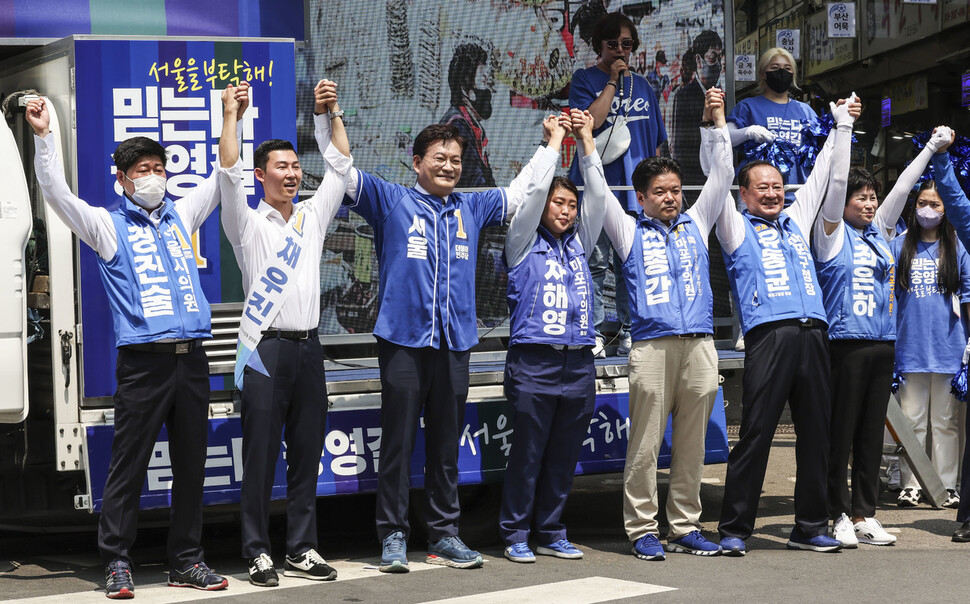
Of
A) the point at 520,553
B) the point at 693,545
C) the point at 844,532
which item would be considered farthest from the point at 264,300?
the point at 844,532

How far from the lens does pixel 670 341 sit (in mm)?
6223

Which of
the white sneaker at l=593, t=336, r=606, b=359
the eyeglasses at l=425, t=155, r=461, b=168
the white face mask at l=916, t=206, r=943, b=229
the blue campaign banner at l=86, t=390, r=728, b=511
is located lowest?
the blue campaign banner at l=86, t=390, r=728, b=511

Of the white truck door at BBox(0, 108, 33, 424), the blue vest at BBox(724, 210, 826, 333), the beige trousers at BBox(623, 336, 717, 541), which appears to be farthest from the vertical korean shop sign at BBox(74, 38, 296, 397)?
the blue vest at BBox(724, 210, 826, 333)

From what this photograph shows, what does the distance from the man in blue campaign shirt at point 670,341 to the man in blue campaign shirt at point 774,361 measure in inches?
6.5

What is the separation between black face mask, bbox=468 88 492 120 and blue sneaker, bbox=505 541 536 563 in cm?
301

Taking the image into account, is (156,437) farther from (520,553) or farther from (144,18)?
(144,18)

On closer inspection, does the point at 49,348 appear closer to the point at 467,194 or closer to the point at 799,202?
the point at 467,194

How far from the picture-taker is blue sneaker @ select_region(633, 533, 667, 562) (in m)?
6.10

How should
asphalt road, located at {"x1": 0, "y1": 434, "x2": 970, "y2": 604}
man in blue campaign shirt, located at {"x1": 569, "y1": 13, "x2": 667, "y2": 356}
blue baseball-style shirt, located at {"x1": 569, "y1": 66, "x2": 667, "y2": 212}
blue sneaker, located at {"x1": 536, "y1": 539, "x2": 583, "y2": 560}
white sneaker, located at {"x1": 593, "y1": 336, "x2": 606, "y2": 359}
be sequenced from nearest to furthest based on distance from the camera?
asphalt road, located at {"x1": 0, "y1": 434, "x2": 970, "y2": 604}
blue sneaker, located at {"x1": 536, "y1": 539, "x2": 583, "y2": 560}
white sneaker, located at {"x1": 593, "y1": 336, "x2": 606, "y2": 359}
man in blue campaign shirt, located at {"x1": 569, "y1": 13, "x2": 667, "y2": 356}
blue baseball-style shirt, located at {"x1": 569, "y1": 66, "x2": 667, "y2": 212}

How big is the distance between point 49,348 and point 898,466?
5190 millimetres

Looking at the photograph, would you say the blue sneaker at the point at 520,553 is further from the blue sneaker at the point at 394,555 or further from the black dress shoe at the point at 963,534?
the black dress shoe at the point at 963,534

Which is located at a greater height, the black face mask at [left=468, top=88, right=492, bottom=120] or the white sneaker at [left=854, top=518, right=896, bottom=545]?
the black face mask at [left=468, top=88, right=492, bottom=120]

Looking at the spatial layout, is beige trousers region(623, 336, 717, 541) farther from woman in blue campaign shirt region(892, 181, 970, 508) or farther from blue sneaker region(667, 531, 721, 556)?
woman in blue campaign shirt region(892, 181, 970, 508)

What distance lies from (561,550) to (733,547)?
84 cm
